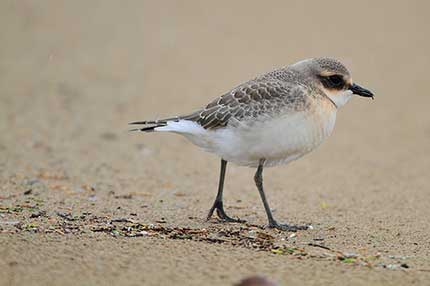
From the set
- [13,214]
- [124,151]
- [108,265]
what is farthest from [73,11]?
[108,265]

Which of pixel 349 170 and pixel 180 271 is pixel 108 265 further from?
pixel 349 170

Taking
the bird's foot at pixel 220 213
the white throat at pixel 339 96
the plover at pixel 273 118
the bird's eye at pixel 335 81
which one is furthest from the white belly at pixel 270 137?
the bird's foot at pixel 220 213

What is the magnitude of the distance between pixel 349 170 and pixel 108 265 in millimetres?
4819

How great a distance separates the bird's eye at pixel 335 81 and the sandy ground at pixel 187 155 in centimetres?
121

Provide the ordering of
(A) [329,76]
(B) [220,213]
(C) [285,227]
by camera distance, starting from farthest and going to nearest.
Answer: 1. (B) [220,213]
2. (A) [329,76]
3. (C) [285,227]

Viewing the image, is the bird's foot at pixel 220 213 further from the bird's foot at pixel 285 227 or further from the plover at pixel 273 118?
the bird's foot at pixel 285 227

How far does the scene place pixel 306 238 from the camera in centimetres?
587

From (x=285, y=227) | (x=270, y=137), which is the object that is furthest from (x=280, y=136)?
(x=285, y=227)

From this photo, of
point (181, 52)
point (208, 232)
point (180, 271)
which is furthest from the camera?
point (181, 52)

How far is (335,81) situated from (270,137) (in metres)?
0.86

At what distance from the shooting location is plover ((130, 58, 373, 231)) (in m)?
6.11

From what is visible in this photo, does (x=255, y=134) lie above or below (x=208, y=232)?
above

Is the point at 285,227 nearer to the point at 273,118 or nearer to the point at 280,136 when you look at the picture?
the point at 280,136

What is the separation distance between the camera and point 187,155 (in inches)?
372
